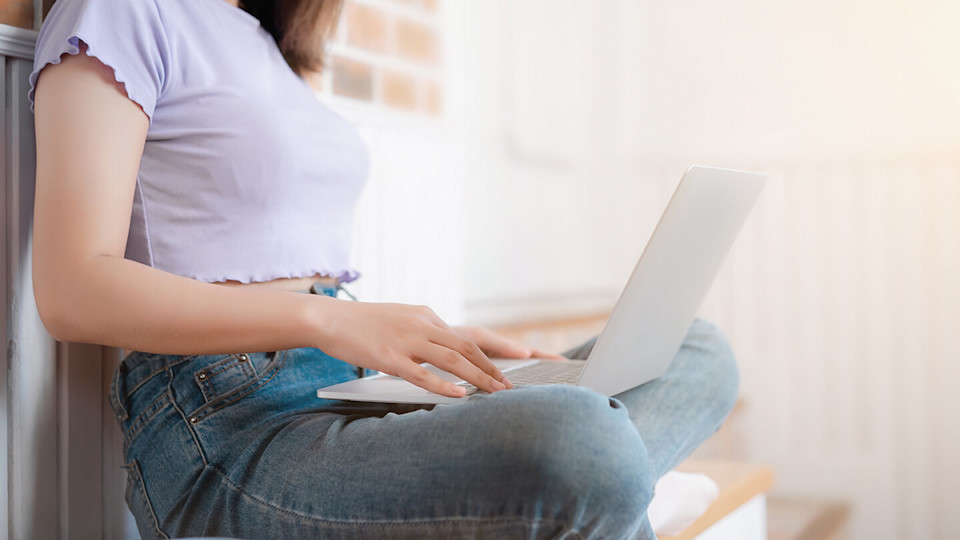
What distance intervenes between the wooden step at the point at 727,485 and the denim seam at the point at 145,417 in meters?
0.55

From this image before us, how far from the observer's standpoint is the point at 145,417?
68 centimetres

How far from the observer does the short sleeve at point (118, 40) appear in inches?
25.0

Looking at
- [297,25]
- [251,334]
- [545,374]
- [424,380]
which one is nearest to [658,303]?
[545,374]

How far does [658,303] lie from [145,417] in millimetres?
454

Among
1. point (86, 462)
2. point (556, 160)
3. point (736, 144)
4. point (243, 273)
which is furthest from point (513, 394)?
point (736, 144)

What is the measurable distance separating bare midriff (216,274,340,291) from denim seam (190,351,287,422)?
9 centimetres

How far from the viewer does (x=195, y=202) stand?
28.3 inches

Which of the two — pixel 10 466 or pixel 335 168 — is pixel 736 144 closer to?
pixel 335 168

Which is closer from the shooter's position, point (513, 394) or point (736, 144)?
point (513, 394)

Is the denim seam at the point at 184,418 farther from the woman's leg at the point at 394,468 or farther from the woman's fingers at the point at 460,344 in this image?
the woman's fingers at the point at 460,344

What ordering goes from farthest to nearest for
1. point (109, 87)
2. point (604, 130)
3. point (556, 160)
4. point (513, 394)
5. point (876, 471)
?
point (604, 130), point (556, 160), point (876, 471), point (109, 87), point (513, 394)

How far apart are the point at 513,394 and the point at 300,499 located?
0.17 metres

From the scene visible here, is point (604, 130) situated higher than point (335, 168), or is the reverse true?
point (335, 168)

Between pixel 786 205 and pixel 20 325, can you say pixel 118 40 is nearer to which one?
pixel 20 325
